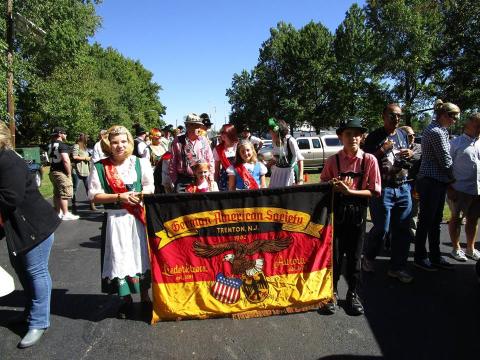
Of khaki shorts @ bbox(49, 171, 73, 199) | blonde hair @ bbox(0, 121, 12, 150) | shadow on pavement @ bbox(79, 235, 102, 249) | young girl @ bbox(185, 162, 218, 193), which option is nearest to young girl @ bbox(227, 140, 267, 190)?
young girl @ bbox(185, 162, 218, 193)

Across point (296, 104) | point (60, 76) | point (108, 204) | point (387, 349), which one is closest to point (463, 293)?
point (387, 349)

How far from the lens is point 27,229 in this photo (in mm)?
2908

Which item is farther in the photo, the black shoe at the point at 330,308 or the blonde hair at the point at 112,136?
the black shoe at the point at 330,308

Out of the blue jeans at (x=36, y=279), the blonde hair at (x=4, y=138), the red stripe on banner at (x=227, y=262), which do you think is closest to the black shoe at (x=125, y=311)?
the red stripe on banner at (x=227, y=262)

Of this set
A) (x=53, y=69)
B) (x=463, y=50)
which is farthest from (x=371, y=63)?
(x=53, y=69)

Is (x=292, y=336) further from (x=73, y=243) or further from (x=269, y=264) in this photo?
(x=73, y=243)

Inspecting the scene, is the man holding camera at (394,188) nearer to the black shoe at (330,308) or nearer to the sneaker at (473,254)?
the black shoe at (330,308)

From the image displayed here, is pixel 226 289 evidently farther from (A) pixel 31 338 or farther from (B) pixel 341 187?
(A) pixel 31 338

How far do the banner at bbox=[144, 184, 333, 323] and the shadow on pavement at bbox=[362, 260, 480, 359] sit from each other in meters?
0.71

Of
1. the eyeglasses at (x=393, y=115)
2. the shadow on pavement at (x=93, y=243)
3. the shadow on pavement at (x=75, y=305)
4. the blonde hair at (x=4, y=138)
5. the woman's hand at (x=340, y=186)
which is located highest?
the eyeglasses at (x=393, y=115)

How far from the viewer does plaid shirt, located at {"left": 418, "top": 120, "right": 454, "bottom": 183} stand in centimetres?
428

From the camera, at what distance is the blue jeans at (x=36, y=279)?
9.85ft

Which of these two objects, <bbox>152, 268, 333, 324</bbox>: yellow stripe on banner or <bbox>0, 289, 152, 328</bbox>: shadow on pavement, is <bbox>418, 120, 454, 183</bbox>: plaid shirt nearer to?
<bbox>152, 268, 333, 324</bbox>: yellow stripe on banner

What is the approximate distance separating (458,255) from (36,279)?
16.5 feet
